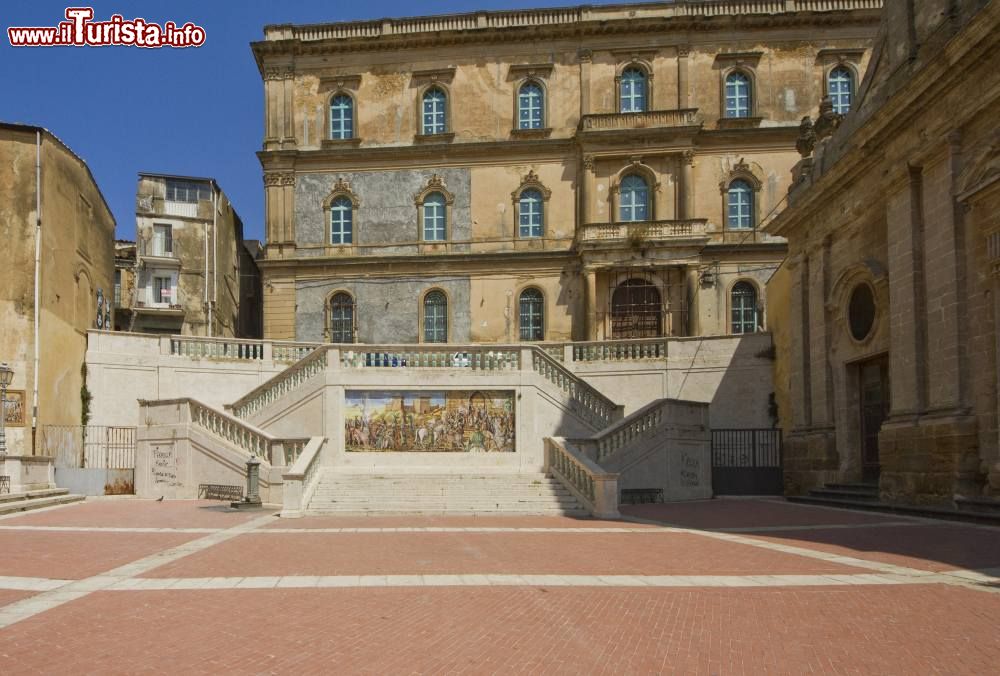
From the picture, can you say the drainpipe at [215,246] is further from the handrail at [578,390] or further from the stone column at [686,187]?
the handrail at [578,390]

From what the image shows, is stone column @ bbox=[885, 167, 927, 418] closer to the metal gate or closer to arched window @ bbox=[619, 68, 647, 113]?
the metal gate

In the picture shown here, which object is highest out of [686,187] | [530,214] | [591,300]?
[686,187]

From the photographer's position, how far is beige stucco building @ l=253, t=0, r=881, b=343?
37312 mm

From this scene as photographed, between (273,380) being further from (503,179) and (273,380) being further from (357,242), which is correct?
(503,179)

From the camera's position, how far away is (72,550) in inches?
508

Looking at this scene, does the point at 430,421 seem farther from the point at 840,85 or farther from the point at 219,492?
the point at 840,85

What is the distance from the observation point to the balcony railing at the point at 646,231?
36094 mm

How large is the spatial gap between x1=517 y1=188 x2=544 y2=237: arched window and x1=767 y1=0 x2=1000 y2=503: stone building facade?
15.2 meters

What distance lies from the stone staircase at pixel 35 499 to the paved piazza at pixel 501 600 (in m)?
4.74

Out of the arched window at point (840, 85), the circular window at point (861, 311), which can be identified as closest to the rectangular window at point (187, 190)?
the arched window at point (840, 85)

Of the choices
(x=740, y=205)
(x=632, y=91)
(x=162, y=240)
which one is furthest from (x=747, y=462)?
(x=162, y=240)

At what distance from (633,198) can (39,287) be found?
24118 mm

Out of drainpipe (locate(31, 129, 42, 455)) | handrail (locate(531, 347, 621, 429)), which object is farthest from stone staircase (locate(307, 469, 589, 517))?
drainpipe (locate(31, 129, 42, 455))

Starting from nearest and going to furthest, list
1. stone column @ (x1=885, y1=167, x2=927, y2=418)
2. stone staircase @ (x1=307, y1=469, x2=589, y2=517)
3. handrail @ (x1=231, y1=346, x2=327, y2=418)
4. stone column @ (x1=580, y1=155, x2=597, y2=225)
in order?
stone column @ (x1=885, y1=167, x2=927, y2=418), stone staircase @ (x1=307, y1=469, x2=589, y2=517), handrail @ (x1=231, y1=346, x2=327, y2=418), stone column @ (x1=580, y1=155, x2=597, y2=225)
